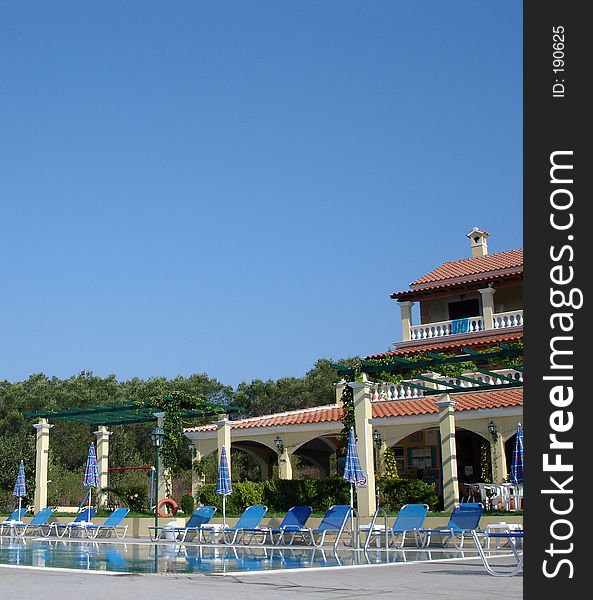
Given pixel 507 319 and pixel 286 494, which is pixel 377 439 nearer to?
pixel 286 494

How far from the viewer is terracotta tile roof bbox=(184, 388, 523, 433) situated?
24781 millimetres

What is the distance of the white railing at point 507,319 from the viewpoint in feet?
93.7

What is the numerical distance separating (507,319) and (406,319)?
3.99 meters

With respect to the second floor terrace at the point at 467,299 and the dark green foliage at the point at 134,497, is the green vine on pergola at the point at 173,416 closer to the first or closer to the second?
the dark green foliage at the point at 134,497

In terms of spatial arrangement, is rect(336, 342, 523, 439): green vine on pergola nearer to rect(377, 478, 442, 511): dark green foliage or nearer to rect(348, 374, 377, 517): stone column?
rect(348, 374, 377, 517): stone column

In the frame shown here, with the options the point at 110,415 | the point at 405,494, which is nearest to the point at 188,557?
the point at 405,494

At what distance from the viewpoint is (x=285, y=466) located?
27578 millimetres

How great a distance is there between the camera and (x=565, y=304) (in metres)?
4.52

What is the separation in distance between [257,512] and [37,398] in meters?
32.5

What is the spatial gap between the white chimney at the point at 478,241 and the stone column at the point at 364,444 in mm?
15143

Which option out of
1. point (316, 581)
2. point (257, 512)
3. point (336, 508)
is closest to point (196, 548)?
point (257, 512)

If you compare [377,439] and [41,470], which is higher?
[377,439]

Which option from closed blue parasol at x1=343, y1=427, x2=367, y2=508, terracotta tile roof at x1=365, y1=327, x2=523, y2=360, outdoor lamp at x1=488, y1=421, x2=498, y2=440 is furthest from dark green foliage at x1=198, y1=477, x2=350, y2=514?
terracotta tile roof at x1=365, y1=327, x2=523, y2=360

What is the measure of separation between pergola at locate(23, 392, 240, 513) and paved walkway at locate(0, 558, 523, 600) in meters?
14.7
